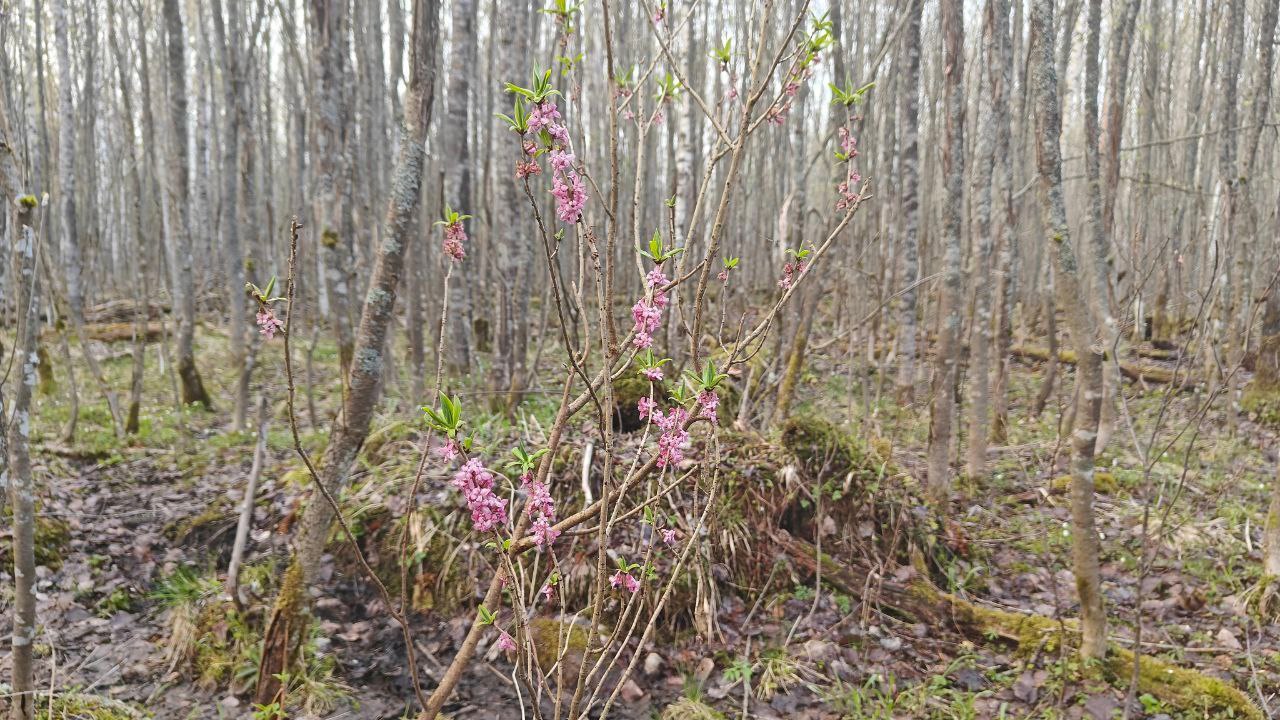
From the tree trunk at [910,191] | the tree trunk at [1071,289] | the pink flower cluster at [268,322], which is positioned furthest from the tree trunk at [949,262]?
the pink flower cluster at [268,322]

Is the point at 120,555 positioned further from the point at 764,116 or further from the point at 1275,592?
the point at 1275,592

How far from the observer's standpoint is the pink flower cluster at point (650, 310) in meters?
1.62

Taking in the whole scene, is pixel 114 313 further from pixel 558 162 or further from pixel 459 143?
pixel 558 162

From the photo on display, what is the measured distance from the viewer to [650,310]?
1.63 m

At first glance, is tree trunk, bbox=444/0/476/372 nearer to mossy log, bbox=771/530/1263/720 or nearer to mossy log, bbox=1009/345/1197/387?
mossy log, bbox=771/530/1263/720

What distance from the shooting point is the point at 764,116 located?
6.16ft

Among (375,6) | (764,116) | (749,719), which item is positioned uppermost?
(375,6)

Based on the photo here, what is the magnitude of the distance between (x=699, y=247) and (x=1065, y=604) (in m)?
5.12

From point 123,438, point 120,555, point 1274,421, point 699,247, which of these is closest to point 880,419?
point 699,247

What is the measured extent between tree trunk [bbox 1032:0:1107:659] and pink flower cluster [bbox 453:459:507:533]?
235cm

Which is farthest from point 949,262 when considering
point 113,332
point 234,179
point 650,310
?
point 113,332

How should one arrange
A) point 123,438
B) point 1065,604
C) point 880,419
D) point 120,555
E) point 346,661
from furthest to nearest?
1. point 880,419
2. point 123,438
3. point 120,555
4. point 1065,604
5. point 346,661

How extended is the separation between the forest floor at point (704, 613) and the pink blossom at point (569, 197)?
2.09m

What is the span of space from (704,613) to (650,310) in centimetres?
242
